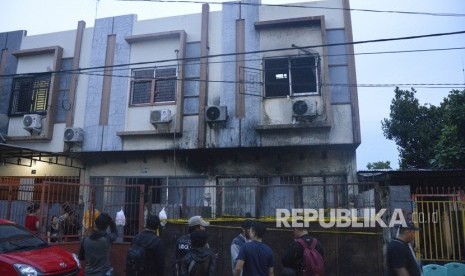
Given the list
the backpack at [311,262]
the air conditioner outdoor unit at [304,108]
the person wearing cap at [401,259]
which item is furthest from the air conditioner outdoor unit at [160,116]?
the person wearing cap at [401,259]

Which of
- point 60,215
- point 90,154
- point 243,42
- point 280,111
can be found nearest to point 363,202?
point 280,111

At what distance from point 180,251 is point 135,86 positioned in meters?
8.29

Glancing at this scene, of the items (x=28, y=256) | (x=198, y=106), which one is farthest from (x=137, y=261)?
(x=198, y=106)

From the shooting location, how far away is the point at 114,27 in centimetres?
1279

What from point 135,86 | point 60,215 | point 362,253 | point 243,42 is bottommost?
point 362,253

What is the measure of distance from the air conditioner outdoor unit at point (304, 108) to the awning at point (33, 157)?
770cm

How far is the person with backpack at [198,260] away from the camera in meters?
4.23

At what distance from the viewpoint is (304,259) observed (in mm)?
4852

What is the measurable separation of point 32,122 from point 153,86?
4296 mm

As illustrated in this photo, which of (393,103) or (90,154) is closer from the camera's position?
(90,154)

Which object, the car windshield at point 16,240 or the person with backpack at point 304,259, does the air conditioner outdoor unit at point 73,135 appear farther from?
the person with backpack at point 304,259

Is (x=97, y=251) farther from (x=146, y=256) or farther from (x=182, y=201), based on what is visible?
(x=182, y=201)

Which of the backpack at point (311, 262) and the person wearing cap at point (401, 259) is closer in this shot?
the person wearing cap at point (401, 259)

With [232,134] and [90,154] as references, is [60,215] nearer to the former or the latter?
[90,154]
